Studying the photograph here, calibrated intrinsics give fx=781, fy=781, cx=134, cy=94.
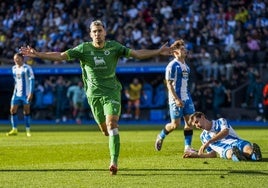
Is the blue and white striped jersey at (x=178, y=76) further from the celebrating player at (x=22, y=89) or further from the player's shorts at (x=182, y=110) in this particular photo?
the celebrating player at (x=22, y=89)

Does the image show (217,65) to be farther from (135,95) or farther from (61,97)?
(61,97)

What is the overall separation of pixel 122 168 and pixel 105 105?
1.11 metres

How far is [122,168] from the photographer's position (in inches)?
521

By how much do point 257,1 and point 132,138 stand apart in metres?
17.7

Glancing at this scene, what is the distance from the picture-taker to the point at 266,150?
1703 centimetres

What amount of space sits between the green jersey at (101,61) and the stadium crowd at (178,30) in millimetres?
20370

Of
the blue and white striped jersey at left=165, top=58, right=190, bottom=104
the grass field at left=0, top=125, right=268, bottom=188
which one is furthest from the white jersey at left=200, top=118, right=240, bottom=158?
the blue and white striped jersey at left=165, top=58, right=190, bottom=104

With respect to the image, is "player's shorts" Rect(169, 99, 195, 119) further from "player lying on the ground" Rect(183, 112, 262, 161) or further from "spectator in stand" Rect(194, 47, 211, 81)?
"spectator in stand" Rect(194, 47, 211, 81)

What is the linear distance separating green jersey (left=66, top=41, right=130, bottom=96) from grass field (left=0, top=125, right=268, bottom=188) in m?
1.40

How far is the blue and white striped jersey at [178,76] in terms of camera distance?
16578 millimetres

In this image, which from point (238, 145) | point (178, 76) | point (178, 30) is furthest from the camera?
point (178, 30)

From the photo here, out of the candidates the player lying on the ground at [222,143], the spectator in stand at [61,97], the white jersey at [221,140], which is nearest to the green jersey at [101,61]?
the player lying on the ground at [222,143]

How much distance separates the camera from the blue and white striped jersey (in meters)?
16.6

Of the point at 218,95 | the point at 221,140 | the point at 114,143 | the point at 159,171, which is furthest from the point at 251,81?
the point at 114,143
